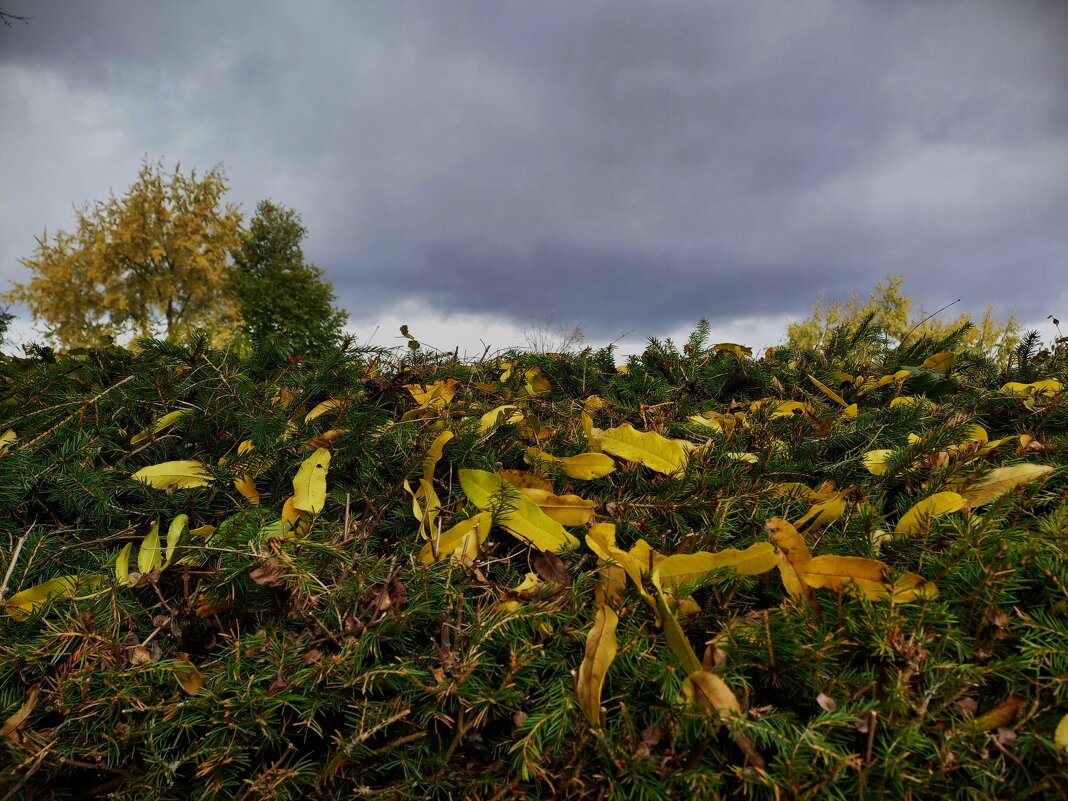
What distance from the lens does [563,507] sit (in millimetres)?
1117

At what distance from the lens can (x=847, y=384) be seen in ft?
7.04

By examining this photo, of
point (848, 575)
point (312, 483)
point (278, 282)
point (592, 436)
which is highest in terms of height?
point (278, 282)

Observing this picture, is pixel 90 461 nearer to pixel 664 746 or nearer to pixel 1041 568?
pixel 664 746

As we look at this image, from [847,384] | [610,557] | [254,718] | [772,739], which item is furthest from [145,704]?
[847,384]

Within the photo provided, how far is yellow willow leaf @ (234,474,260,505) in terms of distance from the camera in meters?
1.25

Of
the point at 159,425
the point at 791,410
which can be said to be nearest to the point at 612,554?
the point at 791,410

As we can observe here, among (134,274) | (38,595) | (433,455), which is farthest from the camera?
(134,274)

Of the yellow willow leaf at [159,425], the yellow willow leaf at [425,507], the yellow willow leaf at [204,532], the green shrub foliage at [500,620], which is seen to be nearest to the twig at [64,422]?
the green shrub foliage at [500,620]

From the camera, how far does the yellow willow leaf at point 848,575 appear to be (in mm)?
867

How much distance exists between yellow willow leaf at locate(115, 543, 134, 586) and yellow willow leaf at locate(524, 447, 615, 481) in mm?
850

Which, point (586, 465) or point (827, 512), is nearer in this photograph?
point (827, 512)

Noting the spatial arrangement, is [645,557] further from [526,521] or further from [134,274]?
[134,274]

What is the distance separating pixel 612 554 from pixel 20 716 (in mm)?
898

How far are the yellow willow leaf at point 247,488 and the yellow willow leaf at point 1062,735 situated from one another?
4.51 feet
